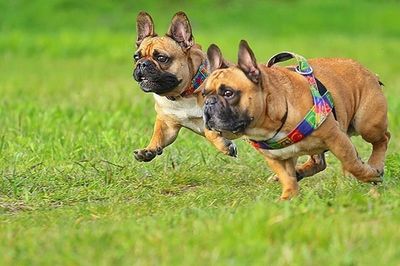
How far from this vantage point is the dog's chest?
28.9 ft

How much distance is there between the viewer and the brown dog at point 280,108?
7070mm

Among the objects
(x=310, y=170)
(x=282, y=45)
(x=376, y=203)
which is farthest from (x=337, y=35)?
(x=376, y=203)

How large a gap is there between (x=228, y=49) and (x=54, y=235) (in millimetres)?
15596

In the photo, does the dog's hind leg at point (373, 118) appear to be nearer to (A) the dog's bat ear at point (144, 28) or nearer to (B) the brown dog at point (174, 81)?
(B) the brown dog at point (174, 81)

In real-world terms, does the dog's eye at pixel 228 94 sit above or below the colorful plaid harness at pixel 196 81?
above

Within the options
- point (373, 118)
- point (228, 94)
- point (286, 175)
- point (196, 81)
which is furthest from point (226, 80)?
point (196, 81)

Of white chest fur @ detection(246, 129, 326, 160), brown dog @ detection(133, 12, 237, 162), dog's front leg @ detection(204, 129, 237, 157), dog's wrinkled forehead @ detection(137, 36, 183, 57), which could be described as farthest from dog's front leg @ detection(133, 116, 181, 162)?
white chest fur @ detection(246, 129, 326, 160)

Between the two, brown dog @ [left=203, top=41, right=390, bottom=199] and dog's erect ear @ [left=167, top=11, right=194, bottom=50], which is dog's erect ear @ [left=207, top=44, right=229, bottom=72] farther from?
dog's erect ear @ [left=167, top=11, right=194, bottom=50]

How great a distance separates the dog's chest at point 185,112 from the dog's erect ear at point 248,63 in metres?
1.62

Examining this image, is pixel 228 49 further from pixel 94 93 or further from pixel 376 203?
pixel 376 203

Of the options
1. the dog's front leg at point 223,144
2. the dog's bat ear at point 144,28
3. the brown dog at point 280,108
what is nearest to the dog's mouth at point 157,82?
the dog's front leg at point 223,144

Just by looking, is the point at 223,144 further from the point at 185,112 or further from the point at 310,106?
the point at 310,106

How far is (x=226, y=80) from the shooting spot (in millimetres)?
7113

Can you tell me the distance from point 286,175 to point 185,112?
1.48 m
